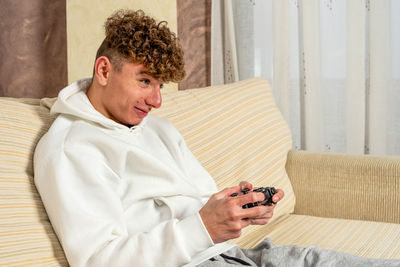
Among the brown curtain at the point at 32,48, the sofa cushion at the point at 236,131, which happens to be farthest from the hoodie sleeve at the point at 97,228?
the brown curtain at the point at 32,48

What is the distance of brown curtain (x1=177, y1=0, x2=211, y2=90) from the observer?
292 cm

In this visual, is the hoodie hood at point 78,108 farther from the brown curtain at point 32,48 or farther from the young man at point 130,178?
the brown curtain at point 32,48

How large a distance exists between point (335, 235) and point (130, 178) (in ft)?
2.41

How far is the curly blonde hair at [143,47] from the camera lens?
1213 millimetres

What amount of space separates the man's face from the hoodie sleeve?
0.19 m

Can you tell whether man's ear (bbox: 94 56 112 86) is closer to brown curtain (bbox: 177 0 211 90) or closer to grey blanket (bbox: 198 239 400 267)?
grey blanket (bbox: 198 239 400 267)

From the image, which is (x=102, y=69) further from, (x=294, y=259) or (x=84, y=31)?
(x=84, y=31)

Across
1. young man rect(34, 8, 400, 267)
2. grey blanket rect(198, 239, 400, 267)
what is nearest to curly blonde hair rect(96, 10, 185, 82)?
young man rect(34, 8, 400, 267)

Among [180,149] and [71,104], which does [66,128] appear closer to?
[71,104]

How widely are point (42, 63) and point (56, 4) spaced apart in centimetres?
23

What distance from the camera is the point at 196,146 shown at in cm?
171

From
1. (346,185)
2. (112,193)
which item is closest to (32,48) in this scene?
(112,193)

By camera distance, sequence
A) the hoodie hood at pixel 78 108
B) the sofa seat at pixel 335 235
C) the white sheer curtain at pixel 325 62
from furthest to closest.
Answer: the white sheer curtain at pixel 325 62 < the sofa seat at pixel 335 235 < the hoodie hood at pixel 78 108

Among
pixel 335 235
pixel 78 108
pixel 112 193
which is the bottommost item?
pixel 335 235
